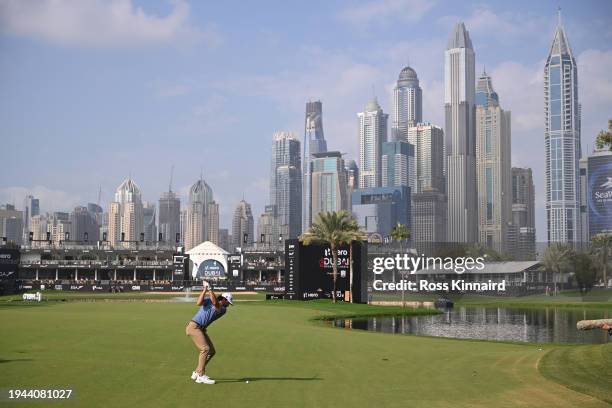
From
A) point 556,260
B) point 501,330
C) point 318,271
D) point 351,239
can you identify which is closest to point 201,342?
point 501,330

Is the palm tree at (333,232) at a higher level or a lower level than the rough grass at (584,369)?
higher

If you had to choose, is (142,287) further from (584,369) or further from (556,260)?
(584,369)

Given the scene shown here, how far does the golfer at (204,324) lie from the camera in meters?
16.9

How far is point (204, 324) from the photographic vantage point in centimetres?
1750

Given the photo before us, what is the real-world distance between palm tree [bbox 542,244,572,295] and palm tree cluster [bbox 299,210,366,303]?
52536 millimetres

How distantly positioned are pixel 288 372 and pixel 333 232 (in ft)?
222

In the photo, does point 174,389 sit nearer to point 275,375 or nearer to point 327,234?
point 275,375

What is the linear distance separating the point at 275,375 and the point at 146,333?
13337mm

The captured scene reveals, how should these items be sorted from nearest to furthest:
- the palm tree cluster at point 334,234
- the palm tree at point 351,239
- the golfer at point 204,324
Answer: the golfer at point 204,324, the palm tree at point 351,239, the palm tree cluster at point 334,234

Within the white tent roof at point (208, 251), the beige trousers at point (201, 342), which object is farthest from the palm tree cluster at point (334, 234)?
the beige trousers at point (201, 342)

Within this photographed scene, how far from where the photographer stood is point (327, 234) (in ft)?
285

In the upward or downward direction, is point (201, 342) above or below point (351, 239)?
below

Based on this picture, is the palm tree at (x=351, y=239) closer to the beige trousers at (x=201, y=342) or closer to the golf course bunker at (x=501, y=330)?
the golf course bunker at (x=501, y=330)

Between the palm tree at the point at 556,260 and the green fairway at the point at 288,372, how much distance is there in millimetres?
106426
